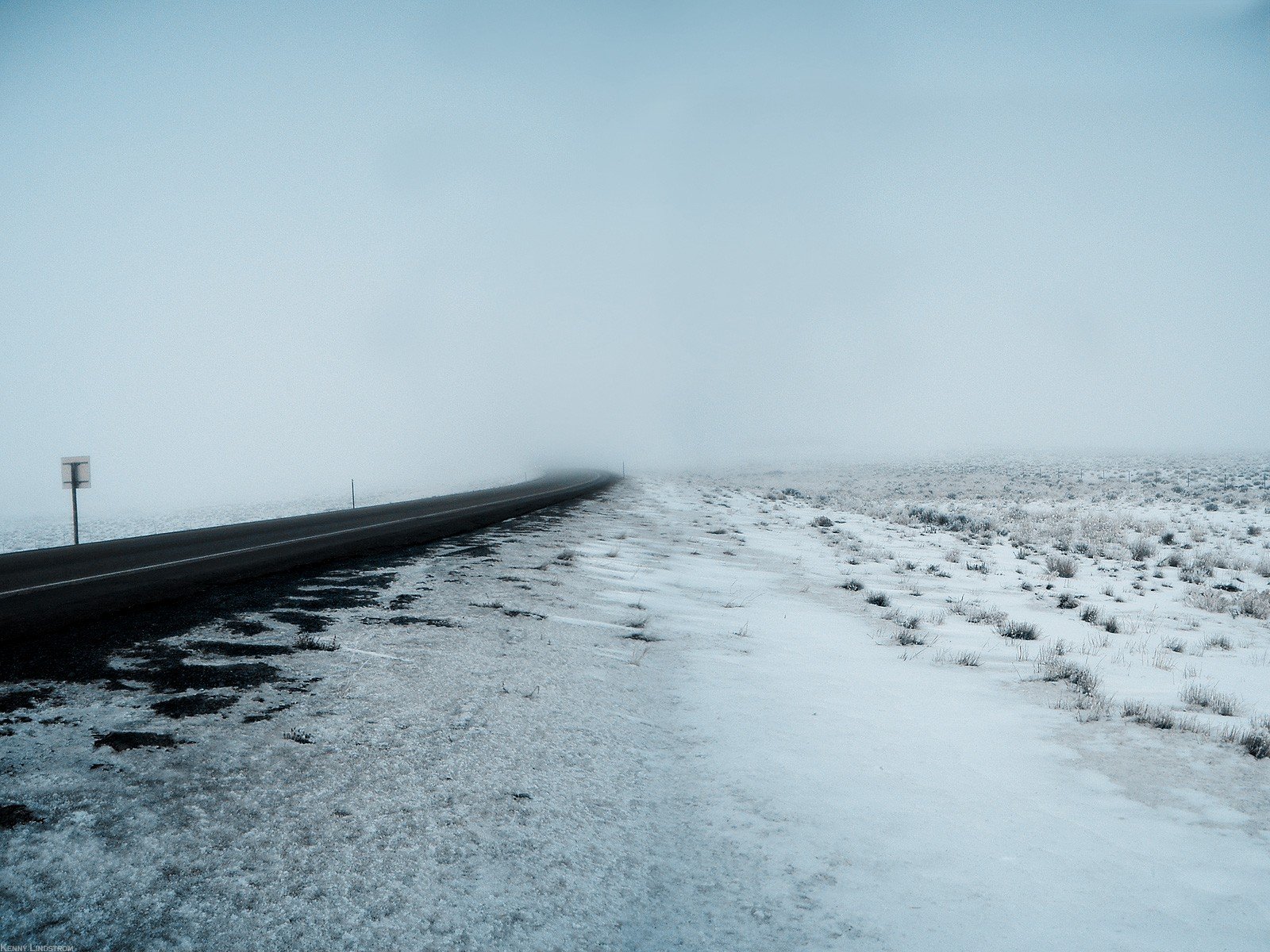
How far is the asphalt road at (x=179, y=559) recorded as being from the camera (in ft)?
26.0

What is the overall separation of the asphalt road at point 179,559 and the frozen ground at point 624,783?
1552mm

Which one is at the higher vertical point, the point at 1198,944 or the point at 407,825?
the point at 407,825

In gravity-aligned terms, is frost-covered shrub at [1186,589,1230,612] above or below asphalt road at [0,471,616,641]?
below

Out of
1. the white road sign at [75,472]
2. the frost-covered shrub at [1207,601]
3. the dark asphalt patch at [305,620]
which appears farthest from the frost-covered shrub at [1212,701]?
the white road sign at [75,472]

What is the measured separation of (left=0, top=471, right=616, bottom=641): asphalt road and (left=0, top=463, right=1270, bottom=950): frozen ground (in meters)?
1.55

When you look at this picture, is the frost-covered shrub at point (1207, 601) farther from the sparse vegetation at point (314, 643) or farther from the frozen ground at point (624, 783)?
the sparse vegetation at point (314, 643)

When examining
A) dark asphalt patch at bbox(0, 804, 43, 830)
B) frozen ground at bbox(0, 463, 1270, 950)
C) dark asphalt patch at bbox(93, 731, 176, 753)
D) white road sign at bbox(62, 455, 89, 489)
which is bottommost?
frozen ground at bbox(0, 463, 1270, 950)

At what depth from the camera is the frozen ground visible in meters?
2.95

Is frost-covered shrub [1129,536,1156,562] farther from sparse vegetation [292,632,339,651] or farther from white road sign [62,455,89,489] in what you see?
white road sign [62,455,89,489]

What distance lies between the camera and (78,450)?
131125mm

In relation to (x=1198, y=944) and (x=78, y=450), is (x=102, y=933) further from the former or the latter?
(x=78, y=450)

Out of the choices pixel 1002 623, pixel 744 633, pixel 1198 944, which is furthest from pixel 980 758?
pixel 1002 623

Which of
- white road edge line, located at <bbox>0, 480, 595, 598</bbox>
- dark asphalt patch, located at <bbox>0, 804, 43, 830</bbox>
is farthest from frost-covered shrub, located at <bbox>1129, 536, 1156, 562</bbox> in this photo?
dark asphalt patch, located at <bbox>0, 804, 43, 830</bbox>

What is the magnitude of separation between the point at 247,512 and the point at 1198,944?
35.9 m
